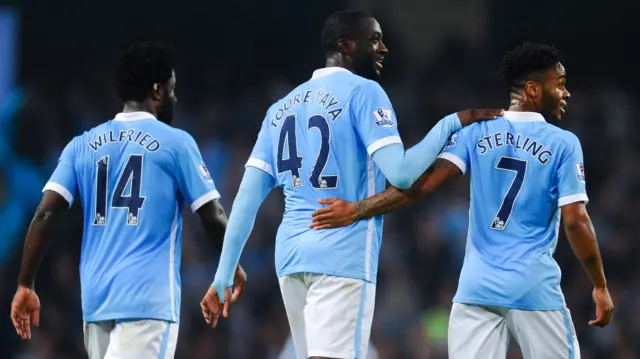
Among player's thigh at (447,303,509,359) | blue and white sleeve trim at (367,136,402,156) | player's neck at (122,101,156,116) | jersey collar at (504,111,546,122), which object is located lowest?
player's thigh at (447,303,509,359)

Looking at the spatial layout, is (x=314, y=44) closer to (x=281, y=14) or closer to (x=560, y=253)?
(x=281, y=14)

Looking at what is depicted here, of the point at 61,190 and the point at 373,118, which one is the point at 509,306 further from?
the point at 61,190

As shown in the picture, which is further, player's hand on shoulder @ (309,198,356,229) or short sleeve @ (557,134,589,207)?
short sleeve @ (557,134,589,207)

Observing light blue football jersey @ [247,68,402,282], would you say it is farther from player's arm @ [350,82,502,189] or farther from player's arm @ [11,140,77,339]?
player's arm @ [11,140,77,339]

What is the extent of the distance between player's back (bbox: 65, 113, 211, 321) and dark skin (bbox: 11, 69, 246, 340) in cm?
14

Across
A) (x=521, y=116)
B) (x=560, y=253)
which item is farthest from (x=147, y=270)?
(x=560, y=253)

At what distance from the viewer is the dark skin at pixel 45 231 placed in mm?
5781

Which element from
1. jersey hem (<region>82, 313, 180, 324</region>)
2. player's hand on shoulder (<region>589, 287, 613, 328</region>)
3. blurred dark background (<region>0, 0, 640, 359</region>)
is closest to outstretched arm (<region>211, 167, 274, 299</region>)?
jersey hem (<region>82, 313, 180, 324</region>)

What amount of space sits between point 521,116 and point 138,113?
195cm

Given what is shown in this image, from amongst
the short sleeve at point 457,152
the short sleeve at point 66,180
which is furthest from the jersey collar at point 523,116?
the short sleeve at point 66,180

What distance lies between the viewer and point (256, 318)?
36.7ft

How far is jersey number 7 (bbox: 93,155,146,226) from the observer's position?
18.6 feet

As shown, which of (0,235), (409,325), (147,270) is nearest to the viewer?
(147,270)

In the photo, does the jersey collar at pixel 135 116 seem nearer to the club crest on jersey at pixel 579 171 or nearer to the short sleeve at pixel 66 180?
the short sleeve at pixel 66 180
